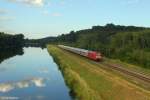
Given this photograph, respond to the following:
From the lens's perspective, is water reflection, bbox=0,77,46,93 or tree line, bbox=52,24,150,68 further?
tree line, bbox=52,24,150,68

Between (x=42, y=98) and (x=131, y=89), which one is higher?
(x=131, y=89)

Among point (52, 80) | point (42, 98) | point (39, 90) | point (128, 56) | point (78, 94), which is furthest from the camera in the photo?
point (128, 56)

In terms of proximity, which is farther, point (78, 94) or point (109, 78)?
point (109, 78)

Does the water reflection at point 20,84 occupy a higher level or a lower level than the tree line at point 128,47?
lower

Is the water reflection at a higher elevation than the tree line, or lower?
lower

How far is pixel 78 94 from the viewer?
113 feet


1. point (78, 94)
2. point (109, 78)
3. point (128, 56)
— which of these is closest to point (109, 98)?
point (78, 94)

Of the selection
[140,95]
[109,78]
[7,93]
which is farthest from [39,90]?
[140,95]

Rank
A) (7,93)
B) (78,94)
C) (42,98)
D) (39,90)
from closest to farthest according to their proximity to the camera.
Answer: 1. (78,94)
2. (42,98)
3. (7,93)
4. (39,90)

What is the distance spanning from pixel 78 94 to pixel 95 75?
30.4ft

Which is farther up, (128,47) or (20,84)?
(128,47)

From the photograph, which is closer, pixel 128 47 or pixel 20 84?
pixel 20 84

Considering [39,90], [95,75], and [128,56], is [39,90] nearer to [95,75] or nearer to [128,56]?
[95,75]

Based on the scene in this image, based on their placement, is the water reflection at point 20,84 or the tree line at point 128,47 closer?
the water reflection at point 20,84
